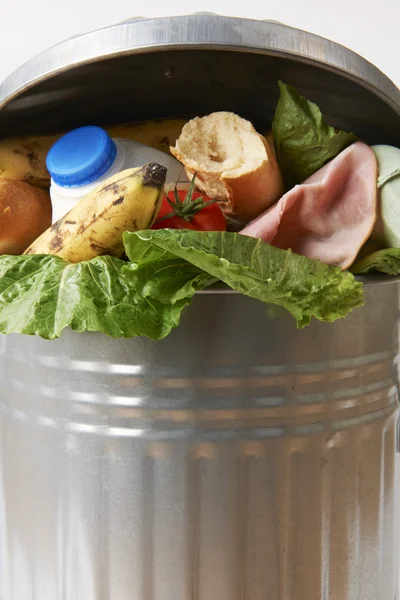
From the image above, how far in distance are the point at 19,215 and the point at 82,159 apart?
11 cm

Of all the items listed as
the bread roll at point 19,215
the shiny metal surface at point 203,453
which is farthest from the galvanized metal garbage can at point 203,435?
the bread roll at point 19,215

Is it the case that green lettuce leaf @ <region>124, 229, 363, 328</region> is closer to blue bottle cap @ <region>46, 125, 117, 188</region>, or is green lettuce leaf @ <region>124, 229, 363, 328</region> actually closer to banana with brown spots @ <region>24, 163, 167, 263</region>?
banana with brown spots @ <region>24, 163, 167, 263</region>

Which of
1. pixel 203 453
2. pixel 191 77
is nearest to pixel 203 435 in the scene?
pixel 203 453

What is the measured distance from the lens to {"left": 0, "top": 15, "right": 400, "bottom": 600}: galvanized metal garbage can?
0.70m

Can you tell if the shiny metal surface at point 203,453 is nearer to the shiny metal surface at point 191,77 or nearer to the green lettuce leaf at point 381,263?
the green lettuce leaf at point 381,263

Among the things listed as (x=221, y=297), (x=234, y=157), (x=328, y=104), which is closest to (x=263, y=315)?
(x=221, y=297)

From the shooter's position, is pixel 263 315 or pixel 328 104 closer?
pixel 263 315

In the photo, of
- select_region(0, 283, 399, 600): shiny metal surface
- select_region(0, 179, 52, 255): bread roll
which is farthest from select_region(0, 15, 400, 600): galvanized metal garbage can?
select_region(0, 179, 52, 255): bread roll

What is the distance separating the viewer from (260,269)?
644mm

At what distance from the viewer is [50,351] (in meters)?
0.74

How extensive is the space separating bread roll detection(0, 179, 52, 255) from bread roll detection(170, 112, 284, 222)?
0.20m

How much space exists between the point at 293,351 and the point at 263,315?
0.16 feet

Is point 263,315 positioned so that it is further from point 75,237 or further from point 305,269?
point 75,237

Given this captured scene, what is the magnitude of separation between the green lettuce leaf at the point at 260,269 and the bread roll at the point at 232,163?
0.42 ft
